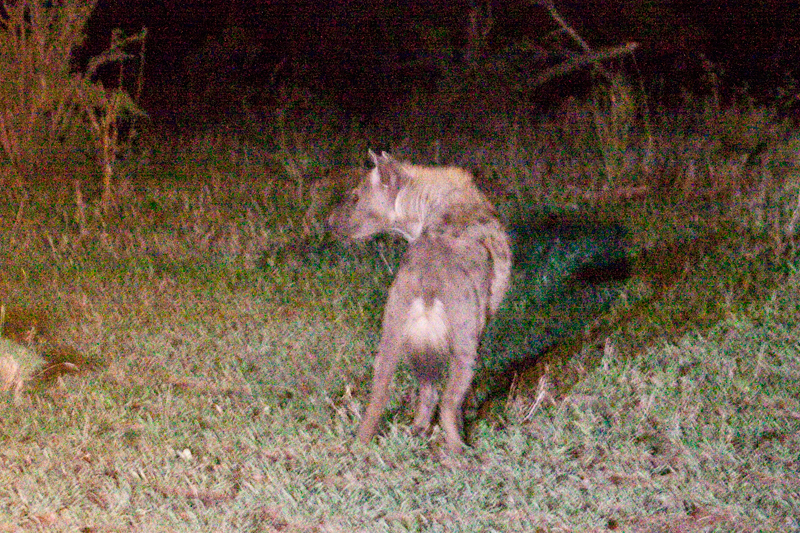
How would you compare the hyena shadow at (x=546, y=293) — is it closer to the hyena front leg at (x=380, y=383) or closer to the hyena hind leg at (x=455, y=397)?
the hyena hind leg at (x=455, y=397)

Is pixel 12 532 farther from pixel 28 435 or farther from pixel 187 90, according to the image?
pixel 187 90

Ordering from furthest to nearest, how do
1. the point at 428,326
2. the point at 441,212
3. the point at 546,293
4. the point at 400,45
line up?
the point at 400,45
the point at 546,293
the point at 441,212
the point at 428,326

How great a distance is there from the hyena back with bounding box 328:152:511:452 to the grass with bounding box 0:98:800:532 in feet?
0.72

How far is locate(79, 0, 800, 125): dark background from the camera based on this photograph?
11.2 metres

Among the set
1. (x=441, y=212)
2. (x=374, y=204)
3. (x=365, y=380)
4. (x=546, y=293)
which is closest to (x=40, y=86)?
(x=374, y=204)

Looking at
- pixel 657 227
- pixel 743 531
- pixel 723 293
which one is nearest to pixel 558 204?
pixel 657 227

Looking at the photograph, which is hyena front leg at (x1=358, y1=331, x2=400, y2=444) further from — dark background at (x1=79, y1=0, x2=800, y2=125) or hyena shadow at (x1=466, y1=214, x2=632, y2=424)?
dark background at (x1=79, y1=0, x2=800, y2=125)

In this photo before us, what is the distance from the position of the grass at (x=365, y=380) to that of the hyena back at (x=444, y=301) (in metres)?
0.22

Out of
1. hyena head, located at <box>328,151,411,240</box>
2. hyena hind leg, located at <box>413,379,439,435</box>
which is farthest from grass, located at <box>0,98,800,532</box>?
hyena head, located at <box>328,151,411,240</box>

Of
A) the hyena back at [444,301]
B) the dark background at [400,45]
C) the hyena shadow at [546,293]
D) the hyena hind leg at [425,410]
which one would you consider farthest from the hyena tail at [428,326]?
the dark background at [400,45]

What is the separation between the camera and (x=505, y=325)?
19.1 ft

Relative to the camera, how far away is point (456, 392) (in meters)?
4.21

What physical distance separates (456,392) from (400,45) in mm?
9712

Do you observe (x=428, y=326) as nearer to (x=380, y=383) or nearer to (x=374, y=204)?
(x=380, y=383)
